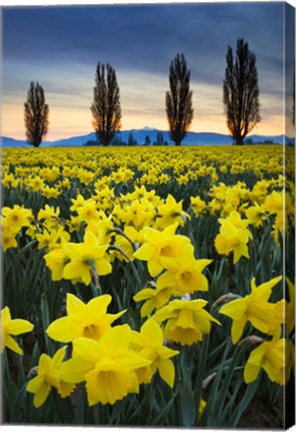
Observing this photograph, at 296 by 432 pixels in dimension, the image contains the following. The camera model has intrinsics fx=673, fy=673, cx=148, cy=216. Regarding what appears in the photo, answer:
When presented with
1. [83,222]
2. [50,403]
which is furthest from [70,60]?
[50,403]

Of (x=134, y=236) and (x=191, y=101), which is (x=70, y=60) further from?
(x=134, y=236)

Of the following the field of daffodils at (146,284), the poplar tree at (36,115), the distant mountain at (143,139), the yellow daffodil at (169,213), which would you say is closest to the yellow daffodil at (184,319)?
the field of daffodils at (146,284)

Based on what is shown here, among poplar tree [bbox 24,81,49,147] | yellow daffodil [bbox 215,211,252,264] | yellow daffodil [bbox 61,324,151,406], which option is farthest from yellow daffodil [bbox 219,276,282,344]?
poplar tree [bbox 24,81,49,147]

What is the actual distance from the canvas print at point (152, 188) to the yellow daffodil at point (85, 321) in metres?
0.38

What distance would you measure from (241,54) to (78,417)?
57.0 inches

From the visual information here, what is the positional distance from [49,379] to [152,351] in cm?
34

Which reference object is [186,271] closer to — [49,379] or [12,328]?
[49,379]

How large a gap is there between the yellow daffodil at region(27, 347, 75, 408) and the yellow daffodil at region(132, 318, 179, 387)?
0.22 m

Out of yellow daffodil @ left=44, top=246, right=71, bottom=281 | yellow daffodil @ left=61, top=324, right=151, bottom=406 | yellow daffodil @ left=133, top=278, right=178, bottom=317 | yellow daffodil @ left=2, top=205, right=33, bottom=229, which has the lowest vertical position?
yellow daffodil @ left=61, top=324, right=151, bottom=406

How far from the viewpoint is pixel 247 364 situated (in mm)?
2201

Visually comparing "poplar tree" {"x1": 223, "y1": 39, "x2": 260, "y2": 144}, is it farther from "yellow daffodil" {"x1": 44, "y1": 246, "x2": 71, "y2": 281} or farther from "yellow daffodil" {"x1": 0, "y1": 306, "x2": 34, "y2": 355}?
"yellow daffodil" {"x1": 0, "y1": 306, "x2": 34, "y2": 355}

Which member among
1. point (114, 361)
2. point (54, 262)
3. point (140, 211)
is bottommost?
point (114, 361)

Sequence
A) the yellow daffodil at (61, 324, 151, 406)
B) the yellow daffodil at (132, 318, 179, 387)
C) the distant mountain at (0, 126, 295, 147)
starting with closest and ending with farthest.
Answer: the yellow daffodil at (61, 324, 151, 406), the yellow daffodil at (132, 318, 179, 387), the distant mountain at (0, 126, 295, 147)

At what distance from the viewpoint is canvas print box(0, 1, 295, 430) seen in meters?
2.27
